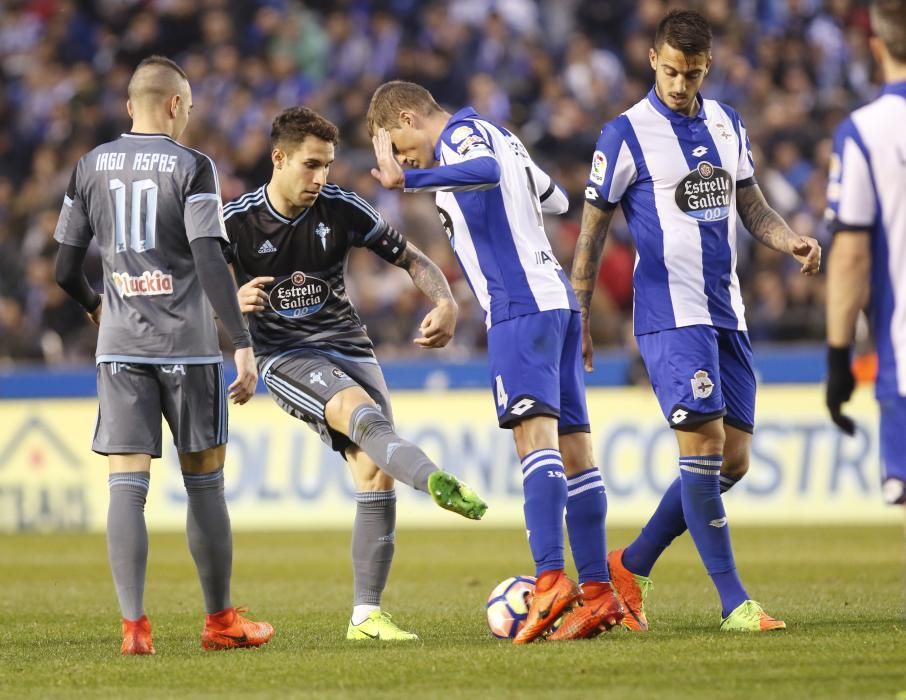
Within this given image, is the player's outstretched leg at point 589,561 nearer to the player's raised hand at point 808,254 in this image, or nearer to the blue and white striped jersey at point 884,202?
the player's raised hand at point 808,254

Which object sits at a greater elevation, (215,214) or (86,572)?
(215,214)

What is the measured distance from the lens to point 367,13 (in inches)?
840

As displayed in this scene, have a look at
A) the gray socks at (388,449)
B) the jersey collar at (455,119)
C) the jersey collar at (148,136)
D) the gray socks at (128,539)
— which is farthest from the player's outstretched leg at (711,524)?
the jersey collar at (148,136)

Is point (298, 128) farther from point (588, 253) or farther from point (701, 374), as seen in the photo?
point (701, 374)

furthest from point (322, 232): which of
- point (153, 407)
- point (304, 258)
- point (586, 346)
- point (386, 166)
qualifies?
point (586, 346)

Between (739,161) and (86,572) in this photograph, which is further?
(86,572)

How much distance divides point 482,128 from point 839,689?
2.82 m

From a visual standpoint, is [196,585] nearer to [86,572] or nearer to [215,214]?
[86,572]

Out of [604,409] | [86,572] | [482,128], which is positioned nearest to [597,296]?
[604,409]

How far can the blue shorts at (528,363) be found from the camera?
20.9 ft

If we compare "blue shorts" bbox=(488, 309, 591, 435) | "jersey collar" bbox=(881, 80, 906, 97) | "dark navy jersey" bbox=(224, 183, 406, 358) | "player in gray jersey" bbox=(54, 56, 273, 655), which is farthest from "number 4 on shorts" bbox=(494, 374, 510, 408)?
"jersey collar" bbox=(881, 80, 906, 97)

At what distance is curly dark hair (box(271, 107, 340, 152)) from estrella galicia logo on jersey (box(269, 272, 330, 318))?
Answer: 0.60 meters

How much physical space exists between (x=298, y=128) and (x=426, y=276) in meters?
0.89

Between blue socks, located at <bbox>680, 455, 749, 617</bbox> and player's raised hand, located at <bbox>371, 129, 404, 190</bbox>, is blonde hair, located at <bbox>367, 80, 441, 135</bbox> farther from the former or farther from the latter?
blue socks, located at <bbox>680, 455, 749, 617</bbox>
